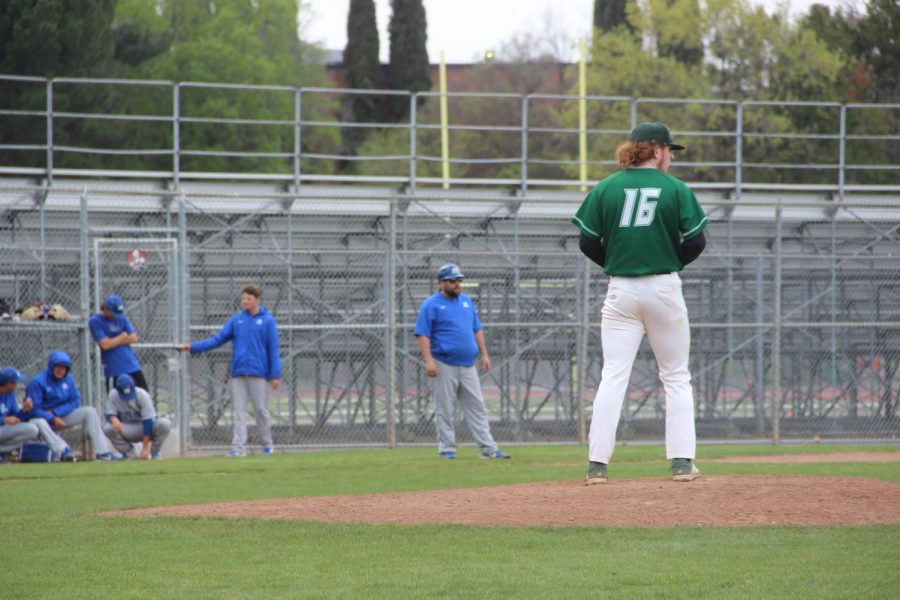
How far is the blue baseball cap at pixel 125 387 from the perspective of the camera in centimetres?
1460

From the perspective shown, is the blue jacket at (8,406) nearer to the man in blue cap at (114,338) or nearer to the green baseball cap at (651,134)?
the man in blue cap at (114,338)

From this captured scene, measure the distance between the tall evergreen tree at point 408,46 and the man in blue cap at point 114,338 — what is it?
140 feet

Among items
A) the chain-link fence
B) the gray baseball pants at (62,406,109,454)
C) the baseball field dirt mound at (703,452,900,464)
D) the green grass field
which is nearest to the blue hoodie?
the gray baseball pants at (62,406,109,454)

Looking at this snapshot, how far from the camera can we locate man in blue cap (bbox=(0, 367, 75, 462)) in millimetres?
13922

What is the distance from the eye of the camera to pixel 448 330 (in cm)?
1375

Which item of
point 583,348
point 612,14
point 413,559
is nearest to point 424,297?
point 583,348

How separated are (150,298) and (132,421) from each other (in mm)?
2964

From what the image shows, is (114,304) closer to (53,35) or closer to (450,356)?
(450,356)

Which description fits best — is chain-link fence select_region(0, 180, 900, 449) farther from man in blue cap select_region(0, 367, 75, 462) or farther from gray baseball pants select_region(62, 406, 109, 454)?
man in blue cap select_region(0, 367, 75, 462)

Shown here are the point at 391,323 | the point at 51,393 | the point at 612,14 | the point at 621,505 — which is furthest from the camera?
the point at 612,14

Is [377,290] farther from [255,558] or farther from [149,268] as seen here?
[255,558]

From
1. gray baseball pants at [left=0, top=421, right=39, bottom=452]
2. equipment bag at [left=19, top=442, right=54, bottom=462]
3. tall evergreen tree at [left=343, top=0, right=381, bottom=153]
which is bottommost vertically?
equipment bag at [left=19, top=442, right=54, bottom=462]

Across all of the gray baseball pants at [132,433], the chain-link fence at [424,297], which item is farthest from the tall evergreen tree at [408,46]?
the gray baseball pants at [132,433]

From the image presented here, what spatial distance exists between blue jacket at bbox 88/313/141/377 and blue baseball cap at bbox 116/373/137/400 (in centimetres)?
29
